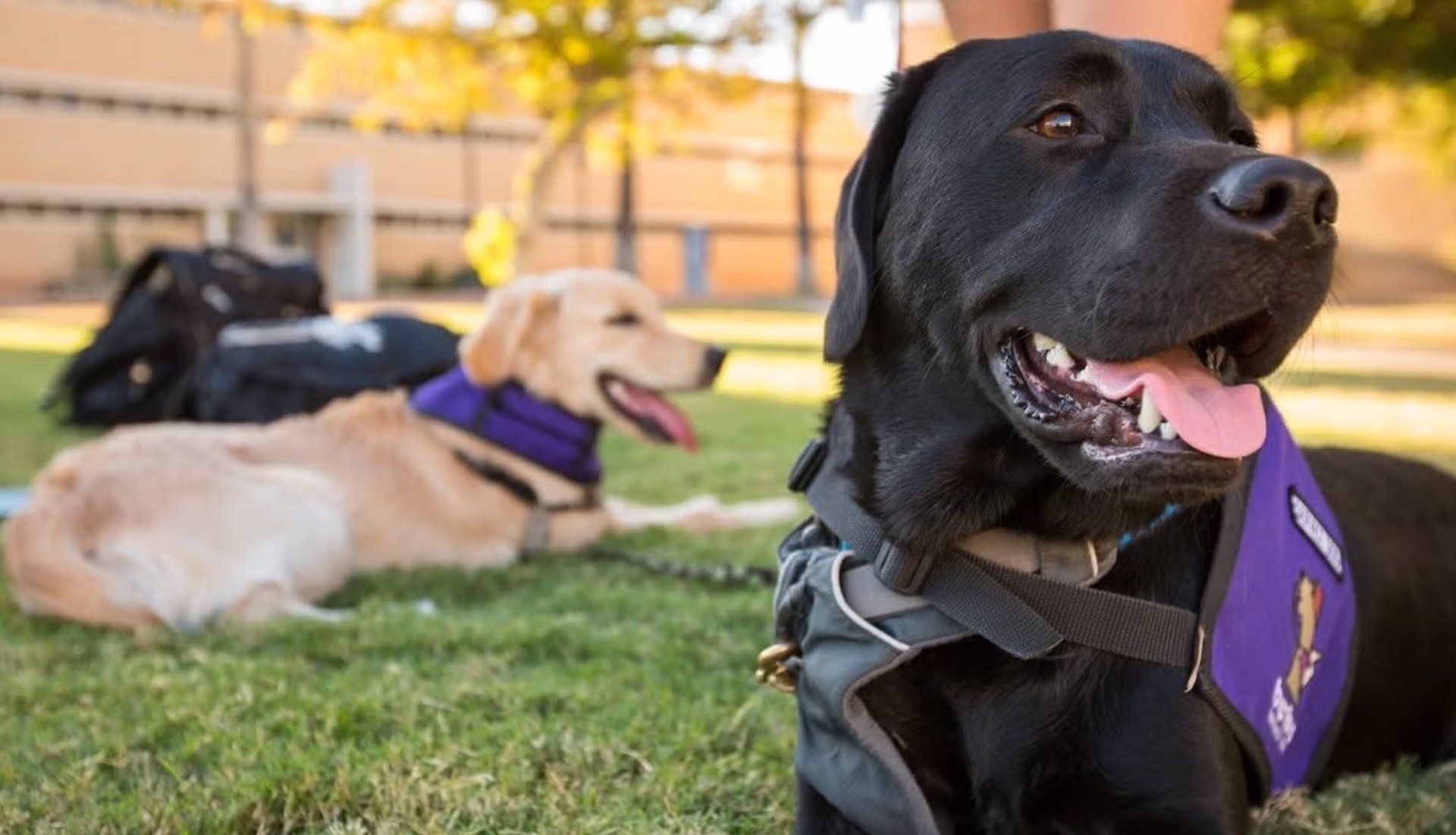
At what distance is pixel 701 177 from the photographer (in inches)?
1998

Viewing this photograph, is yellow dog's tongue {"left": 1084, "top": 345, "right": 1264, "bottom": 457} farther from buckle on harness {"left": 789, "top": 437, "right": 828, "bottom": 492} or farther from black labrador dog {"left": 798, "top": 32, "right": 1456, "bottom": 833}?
buckle on harness {"left": 789, "top": 437, "right": 828, "bottom": 492}

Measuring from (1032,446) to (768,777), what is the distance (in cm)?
89

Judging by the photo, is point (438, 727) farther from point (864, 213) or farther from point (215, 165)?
point (215, 165)

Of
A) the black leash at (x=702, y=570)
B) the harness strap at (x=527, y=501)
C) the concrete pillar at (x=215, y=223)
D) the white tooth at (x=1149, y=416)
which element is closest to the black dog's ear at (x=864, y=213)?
the white tooth at (x=1149, y=416)

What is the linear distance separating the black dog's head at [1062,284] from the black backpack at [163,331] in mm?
6763

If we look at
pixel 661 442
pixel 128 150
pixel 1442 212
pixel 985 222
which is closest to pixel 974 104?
pixel 985 222

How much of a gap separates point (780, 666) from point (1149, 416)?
2.69 feet

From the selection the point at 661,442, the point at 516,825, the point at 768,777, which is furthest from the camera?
the point at 661,442

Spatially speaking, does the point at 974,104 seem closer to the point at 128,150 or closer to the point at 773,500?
the point at 773,500

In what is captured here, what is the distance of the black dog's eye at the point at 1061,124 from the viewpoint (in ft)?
6.29

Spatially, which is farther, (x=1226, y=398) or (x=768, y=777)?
(x=768, y=777)

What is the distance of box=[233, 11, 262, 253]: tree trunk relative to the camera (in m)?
39.3

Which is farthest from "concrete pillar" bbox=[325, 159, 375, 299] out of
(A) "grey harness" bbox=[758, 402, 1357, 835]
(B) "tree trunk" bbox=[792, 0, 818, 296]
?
(A) "grey harness" bbox=[758, 402, 1357, 835]

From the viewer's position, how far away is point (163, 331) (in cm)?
811
